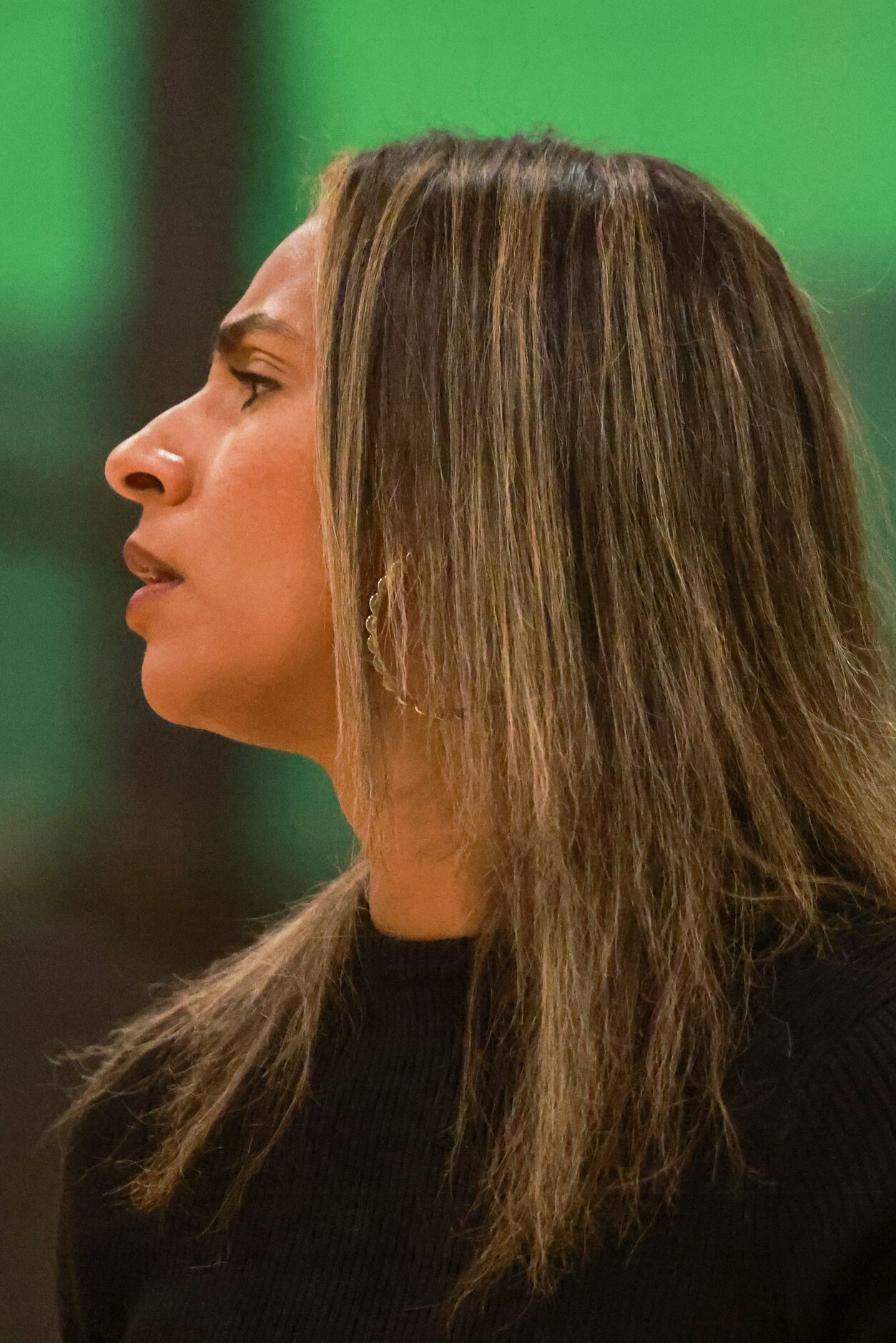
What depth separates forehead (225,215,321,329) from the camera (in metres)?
1.23

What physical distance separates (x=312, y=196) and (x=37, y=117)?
1.17 ft

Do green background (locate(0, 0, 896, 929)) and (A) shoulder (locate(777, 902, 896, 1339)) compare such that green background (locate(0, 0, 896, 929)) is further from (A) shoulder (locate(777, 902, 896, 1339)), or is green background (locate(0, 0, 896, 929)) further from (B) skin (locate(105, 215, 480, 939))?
(A) shoulder (locate(777, 902, 896, 1339))

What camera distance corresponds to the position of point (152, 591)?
4.05 ft

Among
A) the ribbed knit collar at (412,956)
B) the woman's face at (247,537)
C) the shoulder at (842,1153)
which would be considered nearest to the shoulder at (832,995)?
the shoulder at (842,1153)

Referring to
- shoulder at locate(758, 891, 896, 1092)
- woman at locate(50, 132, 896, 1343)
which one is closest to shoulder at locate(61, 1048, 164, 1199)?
woman at locate(50, 132, 896, 1343)

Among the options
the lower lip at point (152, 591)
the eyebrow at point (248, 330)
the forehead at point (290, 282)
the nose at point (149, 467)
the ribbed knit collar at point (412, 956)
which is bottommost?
the ribbed knit collar at point (412, 956)

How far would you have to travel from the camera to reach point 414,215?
→ 3.84ft

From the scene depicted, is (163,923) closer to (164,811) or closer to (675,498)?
(164,811)

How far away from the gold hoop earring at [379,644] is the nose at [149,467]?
0.71 ft

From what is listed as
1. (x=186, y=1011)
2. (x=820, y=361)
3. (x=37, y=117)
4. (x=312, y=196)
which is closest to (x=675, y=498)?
(x=820, y=361)

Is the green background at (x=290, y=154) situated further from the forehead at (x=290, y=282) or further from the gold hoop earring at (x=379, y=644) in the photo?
the gold hoop earring at (x=379, y=644)

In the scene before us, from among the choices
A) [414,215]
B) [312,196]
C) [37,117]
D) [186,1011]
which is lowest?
[186,1011]

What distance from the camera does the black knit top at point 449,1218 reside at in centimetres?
93

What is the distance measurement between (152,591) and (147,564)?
3 cm
